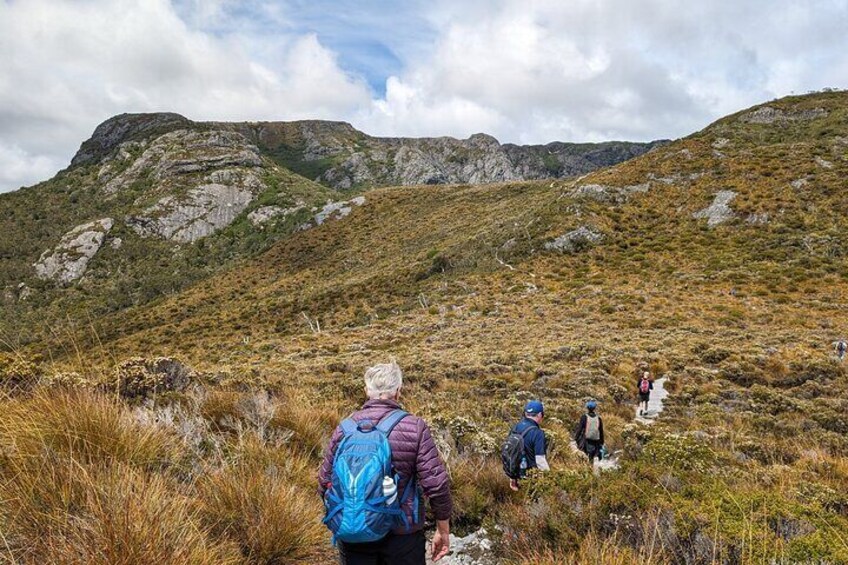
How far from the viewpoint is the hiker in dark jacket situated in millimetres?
5426

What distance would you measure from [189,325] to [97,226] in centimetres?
6036

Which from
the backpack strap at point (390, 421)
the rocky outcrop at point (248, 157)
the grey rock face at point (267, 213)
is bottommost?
the backpack strap at point (390, 421)

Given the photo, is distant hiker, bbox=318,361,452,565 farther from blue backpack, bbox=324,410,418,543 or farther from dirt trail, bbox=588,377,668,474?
dirt trail, bbox=588,377,668,474

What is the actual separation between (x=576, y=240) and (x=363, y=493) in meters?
39.5

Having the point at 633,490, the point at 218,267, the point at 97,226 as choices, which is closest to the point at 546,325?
the point at 633,490

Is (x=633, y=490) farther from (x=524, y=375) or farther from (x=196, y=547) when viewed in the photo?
(x=524, y=375)

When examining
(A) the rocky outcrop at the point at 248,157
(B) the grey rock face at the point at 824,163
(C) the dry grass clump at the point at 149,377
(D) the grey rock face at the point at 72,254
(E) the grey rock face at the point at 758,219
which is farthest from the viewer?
(A) the rocky outcrop at the point at 248,157

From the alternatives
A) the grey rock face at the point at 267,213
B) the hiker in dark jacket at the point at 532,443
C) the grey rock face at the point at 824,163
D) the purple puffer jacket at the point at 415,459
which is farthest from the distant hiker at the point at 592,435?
the grey rock face at the point at 267,213

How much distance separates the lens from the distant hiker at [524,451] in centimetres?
535

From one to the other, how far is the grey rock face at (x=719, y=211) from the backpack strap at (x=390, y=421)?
4191 cm

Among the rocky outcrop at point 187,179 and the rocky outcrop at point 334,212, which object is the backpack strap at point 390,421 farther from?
the rocky outcrop at point 187,179

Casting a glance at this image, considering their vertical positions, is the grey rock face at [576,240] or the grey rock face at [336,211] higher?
the grey rock face at [336,211]

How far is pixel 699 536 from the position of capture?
3.47 metres

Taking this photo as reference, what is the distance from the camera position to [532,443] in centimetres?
561
